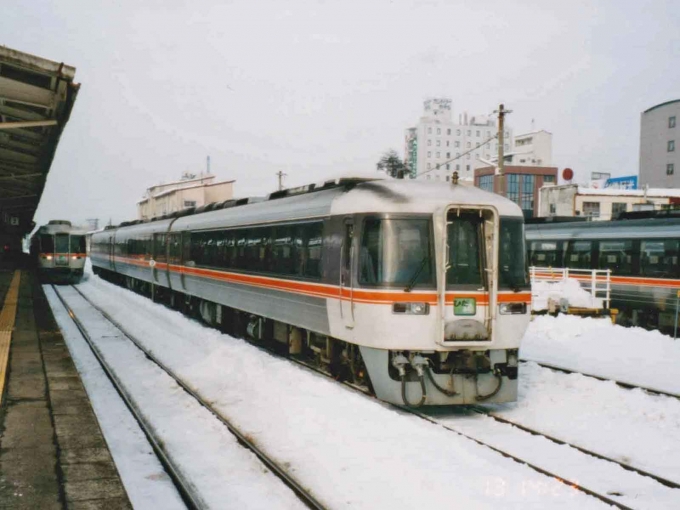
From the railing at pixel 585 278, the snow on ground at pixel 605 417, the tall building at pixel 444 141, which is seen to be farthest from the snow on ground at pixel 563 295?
the tall building at pixel 444 141

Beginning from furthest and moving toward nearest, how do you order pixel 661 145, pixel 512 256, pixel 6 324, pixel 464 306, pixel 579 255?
1. pixel 661 145
2. pixel 579 255
3. pixel 6 324
4. pixel 512 256
5. pixel 464 306

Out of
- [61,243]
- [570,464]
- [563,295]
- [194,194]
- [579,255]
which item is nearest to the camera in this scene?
[570,464]

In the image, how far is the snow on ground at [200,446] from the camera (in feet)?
20.7

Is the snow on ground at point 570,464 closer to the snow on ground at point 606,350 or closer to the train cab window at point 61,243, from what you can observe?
the snow on ground at point 606,350

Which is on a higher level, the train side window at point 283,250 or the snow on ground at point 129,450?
the train side window at point 283,250

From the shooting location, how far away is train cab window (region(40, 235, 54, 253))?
3456cm

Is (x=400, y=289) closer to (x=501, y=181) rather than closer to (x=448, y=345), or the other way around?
(x=448, y=345)

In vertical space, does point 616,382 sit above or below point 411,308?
below

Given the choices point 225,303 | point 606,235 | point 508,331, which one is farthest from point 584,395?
point 606,235

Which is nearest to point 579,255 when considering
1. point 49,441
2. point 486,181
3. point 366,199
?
point 366,199

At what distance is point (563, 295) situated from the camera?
64.2 ft

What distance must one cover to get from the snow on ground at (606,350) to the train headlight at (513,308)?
111 inches

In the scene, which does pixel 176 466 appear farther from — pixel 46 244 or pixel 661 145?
pixel 661 145

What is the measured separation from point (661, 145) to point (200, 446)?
217ft
